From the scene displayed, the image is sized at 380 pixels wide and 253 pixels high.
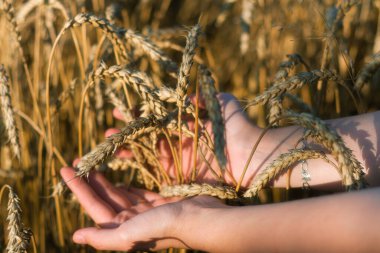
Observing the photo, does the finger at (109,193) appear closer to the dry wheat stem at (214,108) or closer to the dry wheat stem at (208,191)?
the dry wheat stem at (208,191)

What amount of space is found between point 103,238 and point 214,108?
0.47 meters

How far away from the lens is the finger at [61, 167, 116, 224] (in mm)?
1399

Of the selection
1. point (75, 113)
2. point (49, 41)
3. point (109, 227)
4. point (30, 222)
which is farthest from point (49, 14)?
point (109, 227)

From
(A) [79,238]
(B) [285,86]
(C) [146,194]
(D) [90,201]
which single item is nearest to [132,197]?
(C) [146,194]

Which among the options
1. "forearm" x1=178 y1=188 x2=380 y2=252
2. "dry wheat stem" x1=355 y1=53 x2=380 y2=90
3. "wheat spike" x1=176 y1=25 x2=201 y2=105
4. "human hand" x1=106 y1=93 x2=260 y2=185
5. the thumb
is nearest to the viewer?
"forearm" x1=178 y1=188 x2=380 y2=252

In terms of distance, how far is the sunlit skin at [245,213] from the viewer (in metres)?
0.95

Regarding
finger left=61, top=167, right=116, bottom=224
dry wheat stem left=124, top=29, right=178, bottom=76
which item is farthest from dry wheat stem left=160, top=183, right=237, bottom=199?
dry wheat stem left=124, top=29, right=178, bottom=76

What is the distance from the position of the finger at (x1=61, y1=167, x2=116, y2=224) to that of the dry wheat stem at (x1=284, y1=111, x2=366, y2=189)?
63 centimetres

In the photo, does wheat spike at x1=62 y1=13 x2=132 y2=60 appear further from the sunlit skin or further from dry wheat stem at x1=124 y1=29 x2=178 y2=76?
the sunlit skin

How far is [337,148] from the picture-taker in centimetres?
102

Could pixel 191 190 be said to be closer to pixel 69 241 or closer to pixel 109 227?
pixel 109 227

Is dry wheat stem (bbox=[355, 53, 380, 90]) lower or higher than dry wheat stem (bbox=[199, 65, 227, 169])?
higher

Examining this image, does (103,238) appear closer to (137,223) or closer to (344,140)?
(137,223)

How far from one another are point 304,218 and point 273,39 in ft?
4.26
